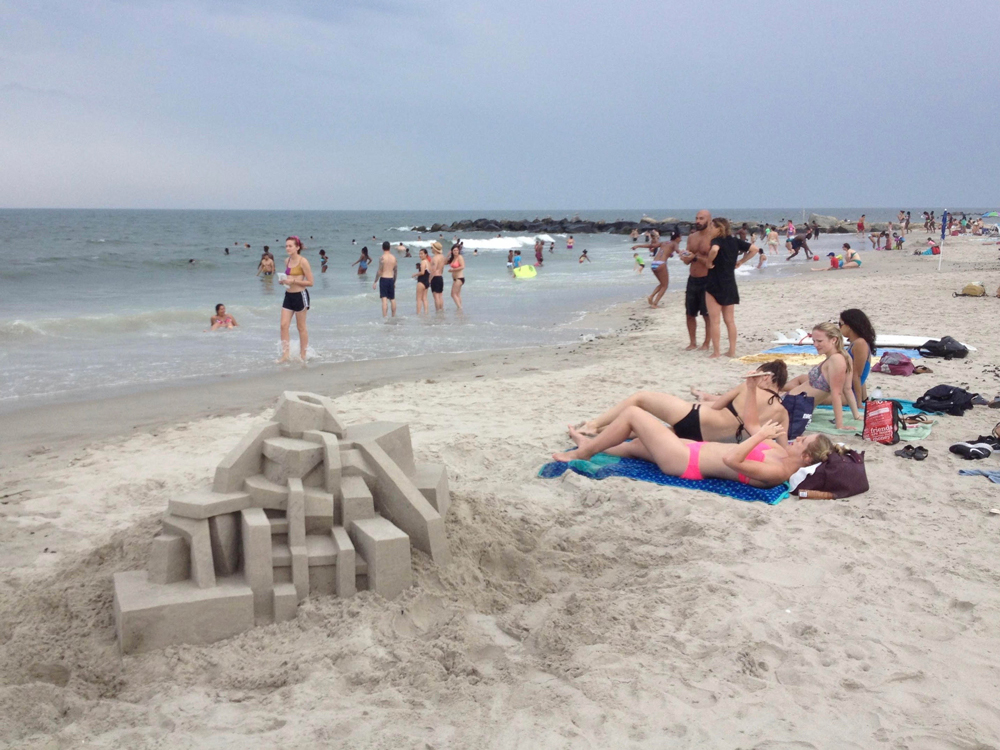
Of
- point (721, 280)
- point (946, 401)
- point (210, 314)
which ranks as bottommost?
point (210, 314)

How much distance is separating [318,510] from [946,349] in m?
7.92

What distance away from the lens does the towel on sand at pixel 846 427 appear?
6.06 m

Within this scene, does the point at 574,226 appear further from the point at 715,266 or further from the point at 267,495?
the point at 267,495

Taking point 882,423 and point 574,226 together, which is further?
point 574,226

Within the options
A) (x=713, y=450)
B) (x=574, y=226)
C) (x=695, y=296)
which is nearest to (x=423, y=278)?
(x=695, y=296)

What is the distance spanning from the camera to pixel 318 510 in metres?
3.59

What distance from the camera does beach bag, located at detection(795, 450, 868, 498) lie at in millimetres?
4906

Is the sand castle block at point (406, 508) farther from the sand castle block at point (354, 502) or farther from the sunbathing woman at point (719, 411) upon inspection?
the sunbathing woman at point (719, 411)

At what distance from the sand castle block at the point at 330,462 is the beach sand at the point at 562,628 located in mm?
516

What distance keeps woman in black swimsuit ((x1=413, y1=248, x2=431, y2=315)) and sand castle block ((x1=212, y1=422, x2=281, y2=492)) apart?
12466 millimetres

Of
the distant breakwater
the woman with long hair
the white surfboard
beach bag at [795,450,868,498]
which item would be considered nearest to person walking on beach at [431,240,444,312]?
the white surfboard

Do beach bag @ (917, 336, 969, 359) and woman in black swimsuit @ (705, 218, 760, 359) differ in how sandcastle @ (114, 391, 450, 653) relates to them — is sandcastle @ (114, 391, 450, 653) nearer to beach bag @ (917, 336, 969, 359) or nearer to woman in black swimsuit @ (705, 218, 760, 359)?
woman in black swimsuit @ (705, 218, 760, 359)

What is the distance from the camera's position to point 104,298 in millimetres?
20656

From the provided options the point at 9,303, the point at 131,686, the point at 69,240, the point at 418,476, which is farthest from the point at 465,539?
the point at 69,240
